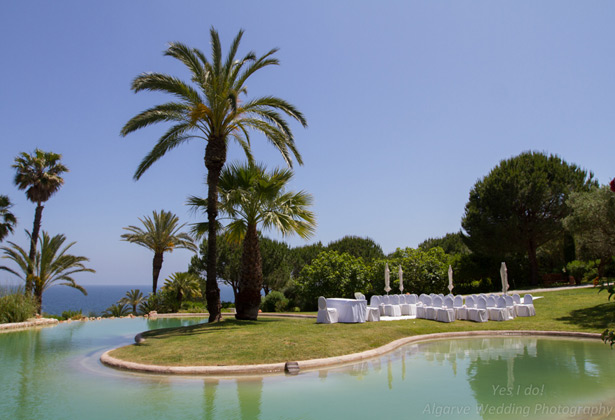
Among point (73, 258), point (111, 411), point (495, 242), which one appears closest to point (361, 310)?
point (111, 411)

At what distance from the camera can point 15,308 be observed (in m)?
19.2

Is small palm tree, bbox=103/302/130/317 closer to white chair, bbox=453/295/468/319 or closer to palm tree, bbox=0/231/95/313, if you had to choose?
palm tree, bbox=0/231/95/313

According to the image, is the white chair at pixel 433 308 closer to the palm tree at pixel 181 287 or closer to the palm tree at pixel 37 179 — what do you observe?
the palm tree at pixel 181 287

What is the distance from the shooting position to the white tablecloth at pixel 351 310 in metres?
15.3

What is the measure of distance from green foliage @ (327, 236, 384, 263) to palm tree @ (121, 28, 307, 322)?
36814mm

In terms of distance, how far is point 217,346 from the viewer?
10609 mm

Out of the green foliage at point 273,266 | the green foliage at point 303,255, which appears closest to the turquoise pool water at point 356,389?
the green foliage at point 273,266

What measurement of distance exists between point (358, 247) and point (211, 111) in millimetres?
40164

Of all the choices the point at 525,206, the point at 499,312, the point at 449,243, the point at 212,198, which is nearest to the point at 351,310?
the point at 499,312

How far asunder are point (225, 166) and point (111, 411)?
1105cm

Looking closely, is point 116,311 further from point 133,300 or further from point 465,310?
point 465,310

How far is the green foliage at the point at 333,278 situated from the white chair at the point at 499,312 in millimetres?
9022

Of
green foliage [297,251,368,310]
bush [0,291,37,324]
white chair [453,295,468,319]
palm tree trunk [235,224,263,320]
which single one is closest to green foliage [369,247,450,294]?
green foliage [297,251,368,310]

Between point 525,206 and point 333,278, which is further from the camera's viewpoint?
point 525,206
